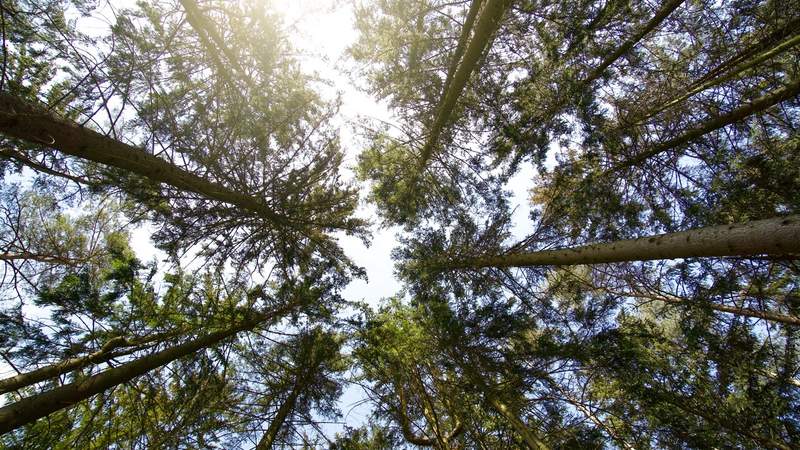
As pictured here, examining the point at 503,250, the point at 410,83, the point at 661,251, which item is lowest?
the point at 661,251

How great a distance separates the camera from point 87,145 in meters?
3.24

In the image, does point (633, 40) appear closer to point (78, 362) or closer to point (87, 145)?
point (87, 145)

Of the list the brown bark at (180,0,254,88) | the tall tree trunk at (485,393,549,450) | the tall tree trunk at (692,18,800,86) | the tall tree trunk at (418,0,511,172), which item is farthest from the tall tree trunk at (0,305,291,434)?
the tall tree trunk at (692,18,800,86)

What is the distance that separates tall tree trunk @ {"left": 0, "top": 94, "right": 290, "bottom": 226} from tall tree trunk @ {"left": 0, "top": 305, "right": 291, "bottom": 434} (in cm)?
199

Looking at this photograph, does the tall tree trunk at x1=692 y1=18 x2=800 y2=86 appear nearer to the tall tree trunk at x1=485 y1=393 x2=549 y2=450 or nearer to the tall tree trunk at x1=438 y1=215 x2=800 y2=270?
the tall tree trunk at x1=438 y1=215 x2=800 y2=270

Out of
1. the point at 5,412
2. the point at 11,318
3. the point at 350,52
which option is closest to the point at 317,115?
the point at 350,52

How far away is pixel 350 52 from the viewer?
616 cm

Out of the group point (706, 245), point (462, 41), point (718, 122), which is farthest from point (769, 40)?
point (462, 41)

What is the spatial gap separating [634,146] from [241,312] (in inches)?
255

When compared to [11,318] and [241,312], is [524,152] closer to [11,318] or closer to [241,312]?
[241,312]

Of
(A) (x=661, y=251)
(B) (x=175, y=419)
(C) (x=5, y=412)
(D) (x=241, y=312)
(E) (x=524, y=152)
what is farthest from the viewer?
(E) (x=524, y=152)

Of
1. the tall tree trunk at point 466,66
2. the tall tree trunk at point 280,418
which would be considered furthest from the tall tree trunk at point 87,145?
the tall tree trunk at point 466,66

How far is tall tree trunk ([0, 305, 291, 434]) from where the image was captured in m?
2.84

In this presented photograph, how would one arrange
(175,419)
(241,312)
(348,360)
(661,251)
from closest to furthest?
(661,251)
(175,419)
(241,312)
(348,360)
